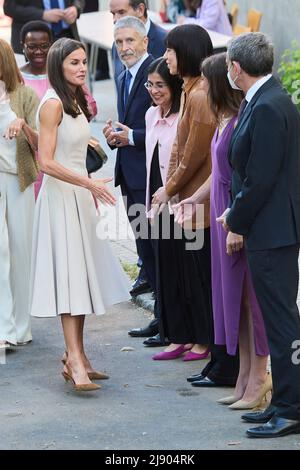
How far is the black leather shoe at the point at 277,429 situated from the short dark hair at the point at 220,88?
1.68 metres

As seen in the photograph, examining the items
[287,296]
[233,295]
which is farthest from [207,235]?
[287,296]

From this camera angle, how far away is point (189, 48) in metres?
7.43

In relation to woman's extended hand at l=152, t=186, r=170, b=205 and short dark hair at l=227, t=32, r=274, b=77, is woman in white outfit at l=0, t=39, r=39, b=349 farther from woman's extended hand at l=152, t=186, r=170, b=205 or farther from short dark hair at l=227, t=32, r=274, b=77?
short dark hair at l=227, t=32, r=274, b=77

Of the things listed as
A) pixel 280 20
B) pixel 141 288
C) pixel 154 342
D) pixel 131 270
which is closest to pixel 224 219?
pixel 154 342

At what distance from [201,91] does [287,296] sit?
1555 mm

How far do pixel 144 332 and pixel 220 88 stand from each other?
2406mm

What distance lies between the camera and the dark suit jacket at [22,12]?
13.6 metres

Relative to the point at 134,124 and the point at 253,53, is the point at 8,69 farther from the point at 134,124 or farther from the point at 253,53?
the point at 253,53

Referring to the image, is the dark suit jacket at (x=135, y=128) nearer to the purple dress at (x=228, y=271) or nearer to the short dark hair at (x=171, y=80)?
the short dark hair at (x=171, y=80)

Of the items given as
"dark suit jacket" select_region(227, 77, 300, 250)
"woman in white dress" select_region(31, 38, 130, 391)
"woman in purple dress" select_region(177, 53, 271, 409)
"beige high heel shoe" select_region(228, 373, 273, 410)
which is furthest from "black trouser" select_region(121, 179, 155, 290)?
"dark suit jacket" select_region(227, 77, 300, 250)

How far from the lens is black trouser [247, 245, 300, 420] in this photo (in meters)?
6.22

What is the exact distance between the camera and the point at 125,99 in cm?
870

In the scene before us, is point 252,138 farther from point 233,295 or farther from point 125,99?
point 125,99

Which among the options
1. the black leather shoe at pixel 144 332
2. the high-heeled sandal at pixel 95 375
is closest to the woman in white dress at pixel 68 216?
the high-heeled sandal at pixel 95 375
